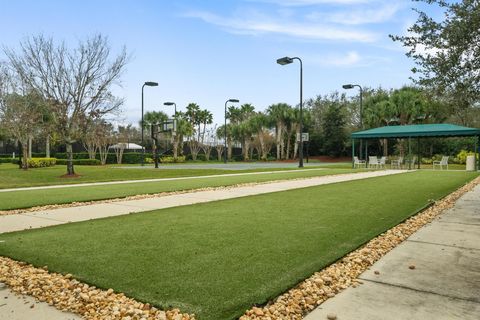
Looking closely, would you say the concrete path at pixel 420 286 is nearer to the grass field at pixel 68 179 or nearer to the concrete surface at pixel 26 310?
the concrete surface at pixel 26 310

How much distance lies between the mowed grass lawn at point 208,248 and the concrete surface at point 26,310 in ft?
1.64

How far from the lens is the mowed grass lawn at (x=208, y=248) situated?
3350 millimetres

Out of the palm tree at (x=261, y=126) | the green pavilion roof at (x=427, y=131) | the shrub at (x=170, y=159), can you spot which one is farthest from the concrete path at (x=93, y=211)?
the palm tree at (x=261, y=126)

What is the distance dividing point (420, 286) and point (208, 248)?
246 centimetres

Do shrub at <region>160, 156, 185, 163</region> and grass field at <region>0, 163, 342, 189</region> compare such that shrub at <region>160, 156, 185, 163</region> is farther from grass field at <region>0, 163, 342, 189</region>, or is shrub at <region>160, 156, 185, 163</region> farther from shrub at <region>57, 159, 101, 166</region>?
grass field at <region>0, 163, 342, 189</region>

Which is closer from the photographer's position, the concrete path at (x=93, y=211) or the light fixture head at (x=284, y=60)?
the concrete path at (x=93, y=211)

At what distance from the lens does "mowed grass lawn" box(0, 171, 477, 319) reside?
11.0 feet

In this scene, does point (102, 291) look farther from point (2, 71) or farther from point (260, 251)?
point (2, 71)

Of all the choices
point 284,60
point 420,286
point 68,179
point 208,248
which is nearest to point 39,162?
point 68,179

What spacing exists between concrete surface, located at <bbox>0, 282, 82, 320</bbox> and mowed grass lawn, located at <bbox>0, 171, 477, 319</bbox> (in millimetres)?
500

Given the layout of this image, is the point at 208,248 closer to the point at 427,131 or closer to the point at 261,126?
the point at 427,131

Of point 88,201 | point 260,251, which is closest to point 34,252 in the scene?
point 260,251

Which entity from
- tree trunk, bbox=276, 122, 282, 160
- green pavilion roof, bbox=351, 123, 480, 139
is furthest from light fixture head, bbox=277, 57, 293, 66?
tree trunk, bbox=276, 122, 282, 160

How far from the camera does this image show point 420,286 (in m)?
3.51
